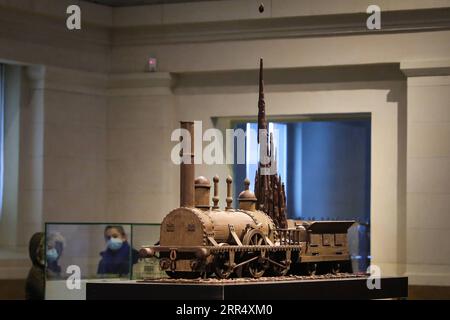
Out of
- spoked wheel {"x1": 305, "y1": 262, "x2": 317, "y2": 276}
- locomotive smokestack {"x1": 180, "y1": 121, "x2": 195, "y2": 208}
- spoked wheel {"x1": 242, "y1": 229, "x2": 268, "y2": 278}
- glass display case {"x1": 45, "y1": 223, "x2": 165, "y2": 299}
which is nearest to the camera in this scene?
locomotive smokestack {"x1": 180, "y1": 121, "x2": 195, "y2": 208}

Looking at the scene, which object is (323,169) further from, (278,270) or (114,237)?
(278,270)

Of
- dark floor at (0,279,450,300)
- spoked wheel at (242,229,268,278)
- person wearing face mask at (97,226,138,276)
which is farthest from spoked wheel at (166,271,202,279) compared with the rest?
dark floor at (0,279,450,300)

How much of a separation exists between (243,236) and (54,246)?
3963mm

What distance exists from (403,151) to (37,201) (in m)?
7.19

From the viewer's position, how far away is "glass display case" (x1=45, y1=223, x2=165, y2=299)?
17.6m

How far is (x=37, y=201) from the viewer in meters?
21.8

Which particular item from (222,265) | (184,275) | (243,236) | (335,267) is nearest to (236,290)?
(222,265)

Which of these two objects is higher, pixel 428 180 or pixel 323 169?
pixel 323 169

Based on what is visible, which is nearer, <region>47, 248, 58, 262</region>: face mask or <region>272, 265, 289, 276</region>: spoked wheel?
<region>272, 265, 289, 276</region>: spoked wheel

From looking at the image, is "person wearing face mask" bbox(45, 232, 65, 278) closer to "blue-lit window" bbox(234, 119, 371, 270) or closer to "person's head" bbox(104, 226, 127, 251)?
"person's head" bbox(104, 226, 127, 251)

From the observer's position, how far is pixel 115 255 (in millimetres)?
18219
